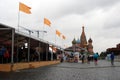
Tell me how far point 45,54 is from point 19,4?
41.7 feet

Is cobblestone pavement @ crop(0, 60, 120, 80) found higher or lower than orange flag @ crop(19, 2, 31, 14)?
lower

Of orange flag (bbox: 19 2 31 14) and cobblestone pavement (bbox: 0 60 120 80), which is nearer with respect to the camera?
cobblestone pavement (bbox: 0 60 120 80)

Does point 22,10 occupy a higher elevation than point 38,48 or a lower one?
higher

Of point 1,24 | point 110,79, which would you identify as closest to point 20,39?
point 1,24

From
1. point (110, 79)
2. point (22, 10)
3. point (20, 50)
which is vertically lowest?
point (110, 79)

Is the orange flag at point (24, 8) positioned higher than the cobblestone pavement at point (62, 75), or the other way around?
the orange flag at point (24, 8)

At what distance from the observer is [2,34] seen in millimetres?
25391

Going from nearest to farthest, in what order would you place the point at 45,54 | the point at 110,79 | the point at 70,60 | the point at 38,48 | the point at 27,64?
1. the point at 110,79
2. the point at 27,64
3. the point at 38,48
4. the point at 45,54
5. the point at 70,60

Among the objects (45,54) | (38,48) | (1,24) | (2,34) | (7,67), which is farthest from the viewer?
(45,54)

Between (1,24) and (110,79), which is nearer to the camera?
(110,79)

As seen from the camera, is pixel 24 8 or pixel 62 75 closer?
pixel 62 75

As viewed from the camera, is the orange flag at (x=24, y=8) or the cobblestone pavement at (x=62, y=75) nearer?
the cobblestone pavement at (x=62, y=75)

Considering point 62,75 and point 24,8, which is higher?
point 24,8

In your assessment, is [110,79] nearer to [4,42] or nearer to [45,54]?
[4,42]
